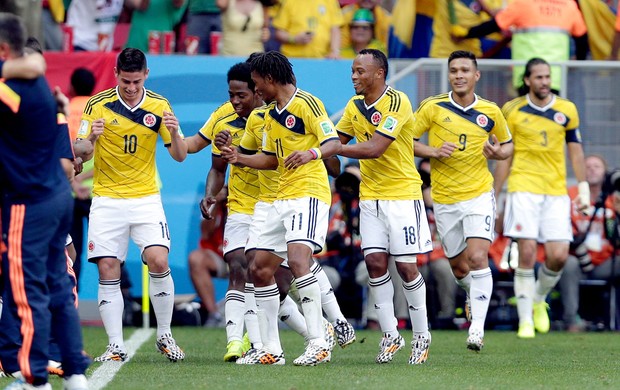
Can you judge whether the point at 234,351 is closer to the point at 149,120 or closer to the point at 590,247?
the point at 149,120

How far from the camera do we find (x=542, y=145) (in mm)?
14359

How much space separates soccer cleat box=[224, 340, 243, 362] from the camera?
1110cm

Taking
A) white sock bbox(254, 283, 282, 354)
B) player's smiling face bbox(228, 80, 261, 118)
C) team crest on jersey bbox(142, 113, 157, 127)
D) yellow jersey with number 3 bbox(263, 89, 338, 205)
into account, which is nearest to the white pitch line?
white sock bbox(254, 283, 282, 354)

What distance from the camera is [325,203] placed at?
10.2 metres

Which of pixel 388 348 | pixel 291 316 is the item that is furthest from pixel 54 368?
pixel 388 348

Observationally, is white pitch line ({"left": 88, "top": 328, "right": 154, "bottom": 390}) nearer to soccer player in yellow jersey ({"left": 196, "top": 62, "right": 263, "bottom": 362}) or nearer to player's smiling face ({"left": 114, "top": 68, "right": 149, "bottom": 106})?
soccer player in yellow jersey ({"left": 196, "top": 62, "right": 263, "bottom": 362})

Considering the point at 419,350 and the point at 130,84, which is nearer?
the point at 130,84

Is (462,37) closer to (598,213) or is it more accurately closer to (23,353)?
(598,213)

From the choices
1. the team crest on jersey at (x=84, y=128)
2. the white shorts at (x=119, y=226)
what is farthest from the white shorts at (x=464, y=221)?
the team crest on jersey at (x=84, y=128)

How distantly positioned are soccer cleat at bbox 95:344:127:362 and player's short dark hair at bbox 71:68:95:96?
5.43 m

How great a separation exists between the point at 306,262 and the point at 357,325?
5865mm

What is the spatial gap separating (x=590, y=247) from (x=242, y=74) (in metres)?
6.40

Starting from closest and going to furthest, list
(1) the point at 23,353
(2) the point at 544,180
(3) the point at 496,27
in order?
(1) the point at 23,353
(2) the point at 544,180
(3) the point at 496,27

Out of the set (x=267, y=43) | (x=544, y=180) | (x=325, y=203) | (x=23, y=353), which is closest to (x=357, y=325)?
(x=544, y=180)
